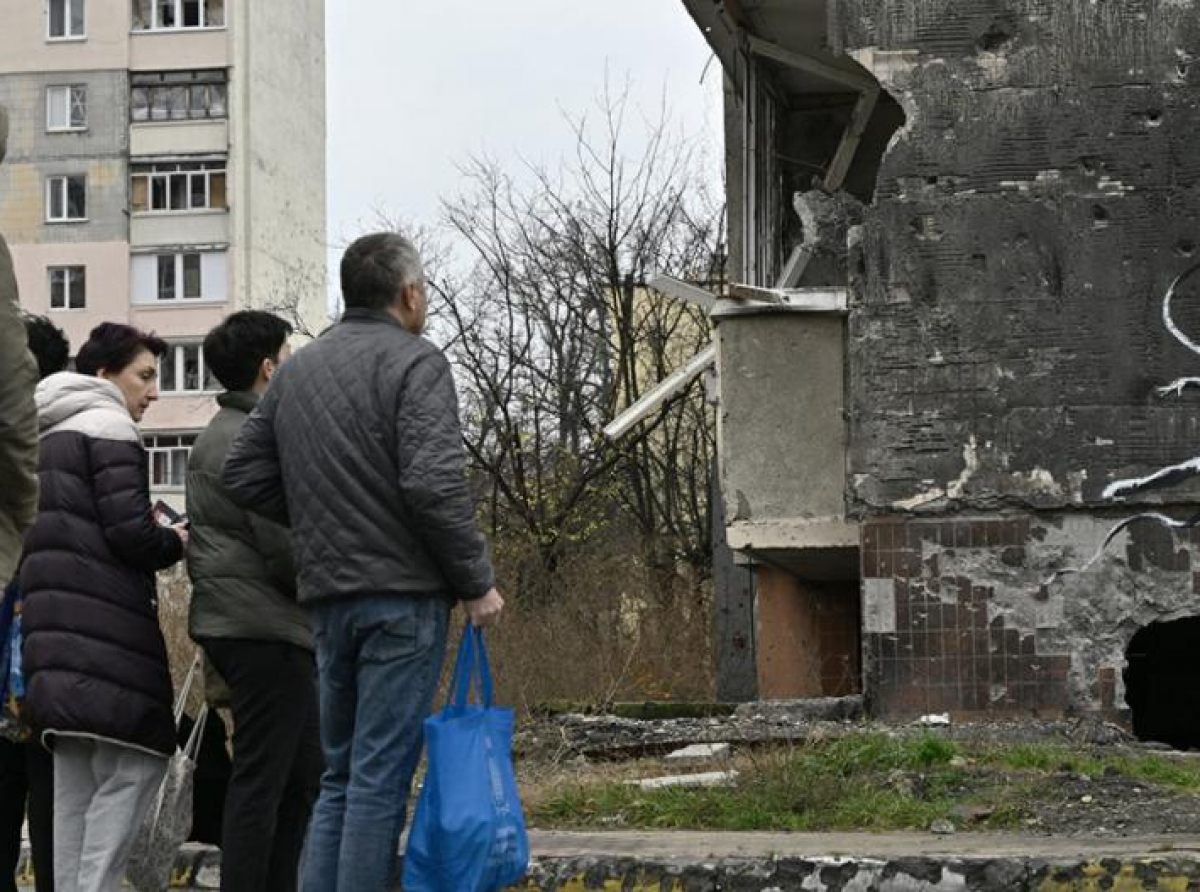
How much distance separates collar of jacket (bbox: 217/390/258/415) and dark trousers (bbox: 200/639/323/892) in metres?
0.80

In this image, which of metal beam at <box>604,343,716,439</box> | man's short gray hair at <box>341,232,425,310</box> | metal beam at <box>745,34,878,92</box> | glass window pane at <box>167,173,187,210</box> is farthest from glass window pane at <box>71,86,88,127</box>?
man's short gray hair at <box>341,232,425,310</box>

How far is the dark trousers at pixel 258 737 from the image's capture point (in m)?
6.63

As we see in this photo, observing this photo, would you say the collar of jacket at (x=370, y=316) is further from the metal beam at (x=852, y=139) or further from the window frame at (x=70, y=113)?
the window frame at (x=70, y=113)

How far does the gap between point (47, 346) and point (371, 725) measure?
6.79 ft

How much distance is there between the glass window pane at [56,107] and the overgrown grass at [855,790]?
4593 cm

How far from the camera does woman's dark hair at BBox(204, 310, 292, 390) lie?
7.13 meters

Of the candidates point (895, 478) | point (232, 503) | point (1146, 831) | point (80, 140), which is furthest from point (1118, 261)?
point (80, 140)

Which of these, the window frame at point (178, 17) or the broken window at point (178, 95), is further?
the window frame at point (178, 17)

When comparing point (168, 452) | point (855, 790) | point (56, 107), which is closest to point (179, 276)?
point (168, 452)

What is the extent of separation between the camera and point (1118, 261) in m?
12.7

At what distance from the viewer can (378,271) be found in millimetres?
6398

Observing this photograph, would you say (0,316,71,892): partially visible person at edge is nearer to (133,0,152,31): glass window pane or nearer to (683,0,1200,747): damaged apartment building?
(683,0,1200,747): damaged apartment building

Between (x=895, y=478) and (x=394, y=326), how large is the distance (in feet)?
23.5

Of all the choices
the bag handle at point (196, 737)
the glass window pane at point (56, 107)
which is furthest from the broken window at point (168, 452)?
the bag handle at point (196, 737)
